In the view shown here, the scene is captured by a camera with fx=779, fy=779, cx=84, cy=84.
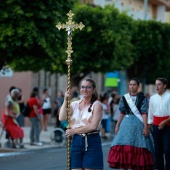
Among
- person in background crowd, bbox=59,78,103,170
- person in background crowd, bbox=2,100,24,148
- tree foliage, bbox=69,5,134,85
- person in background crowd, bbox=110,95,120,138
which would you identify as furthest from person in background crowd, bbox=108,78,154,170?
tree foliage, bbox=69,5,134,85

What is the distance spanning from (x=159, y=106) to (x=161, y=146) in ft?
2.44

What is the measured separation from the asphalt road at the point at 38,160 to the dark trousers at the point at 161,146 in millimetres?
2315

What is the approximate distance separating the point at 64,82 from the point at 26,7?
22.9 m

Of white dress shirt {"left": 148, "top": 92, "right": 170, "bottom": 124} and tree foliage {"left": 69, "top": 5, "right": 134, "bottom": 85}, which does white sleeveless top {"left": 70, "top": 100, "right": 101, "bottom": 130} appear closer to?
white dress shirt {"left": 148, "top": 92, "right": 170, "bottom": 124}

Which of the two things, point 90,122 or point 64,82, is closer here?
point 90,122

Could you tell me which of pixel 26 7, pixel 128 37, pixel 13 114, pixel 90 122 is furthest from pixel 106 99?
pixel 90 122

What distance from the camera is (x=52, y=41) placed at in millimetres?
20688

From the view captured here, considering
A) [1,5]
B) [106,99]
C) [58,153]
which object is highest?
[1,5]

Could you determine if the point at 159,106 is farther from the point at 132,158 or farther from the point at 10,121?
A: the point at 10,121

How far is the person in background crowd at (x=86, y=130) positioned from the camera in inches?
388

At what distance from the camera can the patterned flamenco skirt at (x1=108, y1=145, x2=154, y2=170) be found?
43.4ft

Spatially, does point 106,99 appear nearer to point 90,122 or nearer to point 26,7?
point 26,7

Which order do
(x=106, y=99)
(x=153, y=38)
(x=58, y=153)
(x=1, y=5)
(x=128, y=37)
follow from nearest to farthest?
(x=1, y=5)
(x=58, y=153)
(x=106, y=99)
(x=128, y=37)
(x=153, y=38)

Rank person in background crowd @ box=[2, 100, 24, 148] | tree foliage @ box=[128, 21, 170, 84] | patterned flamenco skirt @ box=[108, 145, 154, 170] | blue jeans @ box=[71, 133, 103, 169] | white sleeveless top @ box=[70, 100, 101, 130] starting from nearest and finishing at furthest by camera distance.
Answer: blue jeans @ box=[71, 133, 103, 169], white sleeveless top @ box=[70, 100, 101, 130], patterned flamenco skirt @ box=[108, 145, 154, 170], person in background crowd @ box=[2, 100, 24, 148], tree foliage @ box=[128, 21, 170, 84]
